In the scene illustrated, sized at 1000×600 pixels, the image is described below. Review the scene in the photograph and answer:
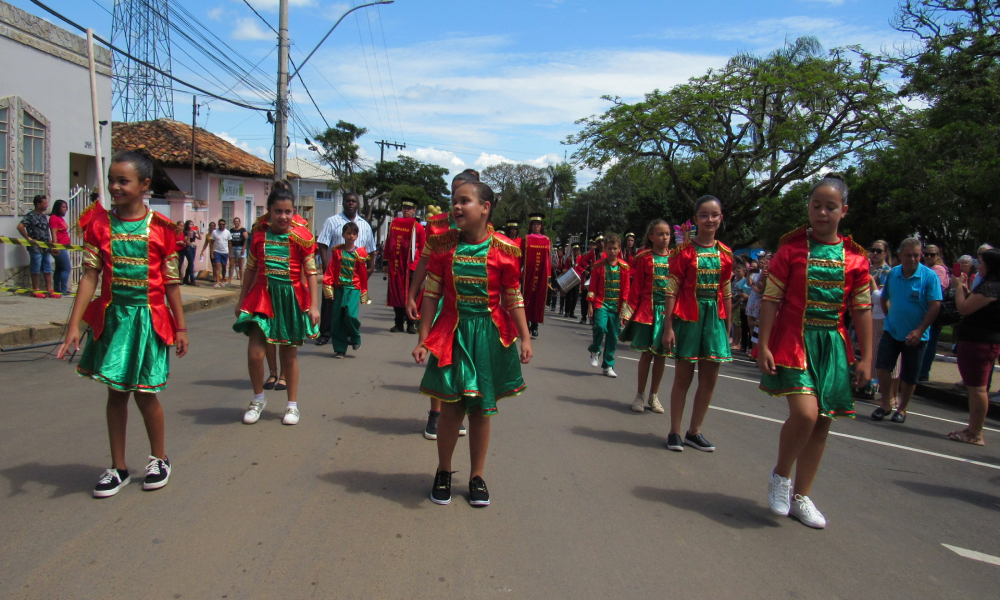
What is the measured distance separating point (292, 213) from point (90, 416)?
222 centimetres

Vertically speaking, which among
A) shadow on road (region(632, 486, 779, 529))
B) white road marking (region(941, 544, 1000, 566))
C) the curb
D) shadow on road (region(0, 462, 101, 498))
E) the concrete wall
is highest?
the concrete wall

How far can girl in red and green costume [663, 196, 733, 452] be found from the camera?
539 centimetres

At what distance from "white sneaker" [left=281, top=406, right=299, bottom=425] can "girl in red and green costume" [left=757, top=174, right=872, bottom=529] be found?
3.47 metres

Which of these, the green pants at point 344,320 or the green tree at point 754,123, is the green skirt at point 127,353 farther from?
the green tree at point 754,123

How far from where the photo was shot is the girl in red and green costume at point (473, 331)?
388 cm

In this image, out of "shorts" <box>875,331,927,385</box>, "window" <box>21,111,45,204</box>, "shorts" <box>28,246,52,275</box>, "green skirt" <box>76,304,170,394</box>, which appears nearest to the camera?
"green skirt" <box>76,304,170,394</box>

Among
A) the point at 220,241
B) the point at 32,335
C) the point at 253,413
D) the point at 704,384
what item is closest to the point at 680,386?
the point at 704,384

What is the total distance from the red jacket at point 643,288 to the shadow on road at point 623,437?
49.0 inches

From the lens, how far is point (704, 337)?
5.40m

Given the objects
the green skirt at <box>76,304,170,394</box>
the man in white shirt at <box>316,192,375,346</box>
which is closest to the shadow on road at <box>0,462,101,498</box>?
the green skirt at <box>76,304,170,394</box>

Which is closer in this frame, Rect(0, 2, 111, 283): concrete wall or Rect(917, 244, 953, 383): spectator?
Rect(917, 244, 953, 383): spectator

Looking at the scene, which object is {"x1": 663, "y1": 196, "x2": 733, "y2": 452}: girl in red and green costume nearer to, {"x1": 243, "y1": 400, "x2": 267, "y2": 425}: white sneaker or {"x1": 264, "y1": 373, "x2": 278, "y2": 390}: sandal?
{"x1": 243, "y1": 400, "x2": 267, "y2": 425}: white sneaker

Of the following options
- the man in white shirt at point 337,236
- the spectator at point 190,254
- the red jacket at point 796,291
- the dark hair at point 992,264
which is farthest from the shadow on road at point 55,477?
the spectator at point 190,254

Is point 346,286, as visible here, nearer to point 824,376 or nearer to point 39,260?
point 824,376
